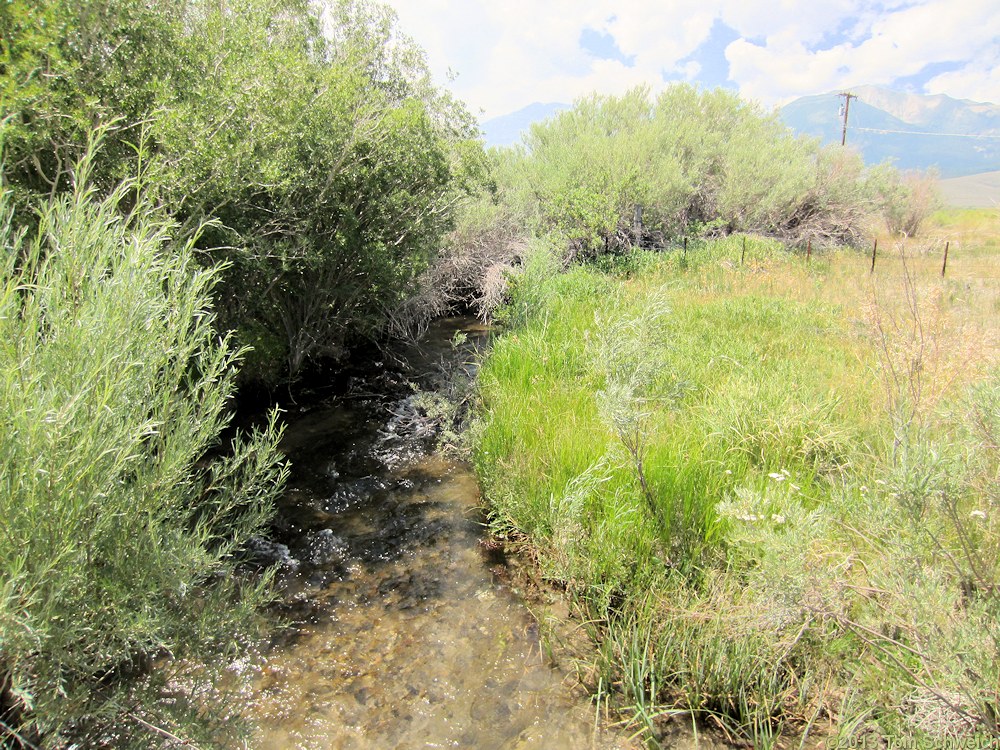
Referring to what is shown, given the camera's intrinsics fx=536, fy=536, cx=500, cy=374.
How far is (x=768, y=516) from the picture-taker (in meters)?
3.22

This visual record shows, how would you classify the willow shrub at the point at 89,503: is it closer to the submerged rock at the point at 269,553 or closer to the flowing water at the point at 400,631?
the flowing water at the point at 400,631

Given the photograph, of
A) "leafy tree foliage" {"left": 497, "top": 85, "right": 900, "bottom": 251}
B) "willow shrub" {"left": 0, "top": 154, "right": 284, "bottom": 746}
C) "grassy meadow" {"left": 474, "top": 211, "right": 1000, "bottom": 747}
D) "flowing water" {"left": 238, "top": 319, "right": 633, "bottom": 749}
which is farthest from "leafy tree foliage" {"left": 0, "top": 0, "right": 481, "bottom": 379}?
"leafy tree foliage" {"left": 497, "top": 85, "right": 900, "bottom": 251}

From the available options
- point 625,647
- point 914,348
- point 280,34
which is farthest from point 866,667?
point 280,34

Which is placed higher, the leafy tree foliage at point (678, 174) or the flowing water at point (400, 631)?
the leafy tree foliage at point (678, 174)

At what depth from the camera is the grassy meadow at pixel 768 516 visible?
225cm

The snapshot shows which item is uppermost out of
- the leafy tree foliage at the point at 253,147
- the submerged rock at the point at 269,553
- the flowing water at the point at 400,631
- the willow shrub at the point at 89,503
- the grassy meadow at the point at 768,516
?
the leafy tree foliage at the point at 253,147

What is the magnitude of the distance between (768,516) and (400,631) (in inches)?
101

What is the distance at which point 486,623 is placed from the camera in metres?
3.85

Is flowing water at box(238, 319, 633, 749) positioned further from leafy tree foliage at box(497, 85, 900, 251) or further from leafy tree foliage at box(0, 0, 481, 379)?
leafy tree foliage at box(497, 85, 900, 251)

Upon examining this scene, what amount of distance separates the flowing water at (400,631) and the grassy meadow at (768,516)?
408 mm

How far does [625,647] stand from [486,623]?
3.61 ft

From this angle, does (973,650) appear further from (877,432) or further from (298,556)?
(298,556)

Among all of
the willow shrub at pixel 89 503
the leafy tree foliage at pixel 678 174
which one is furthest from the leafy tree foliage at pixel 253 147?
the leafy tree foliage at pixel 678 174

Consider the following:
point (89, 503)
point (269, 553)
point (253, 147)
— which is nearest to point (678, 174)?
point (253, 147)
